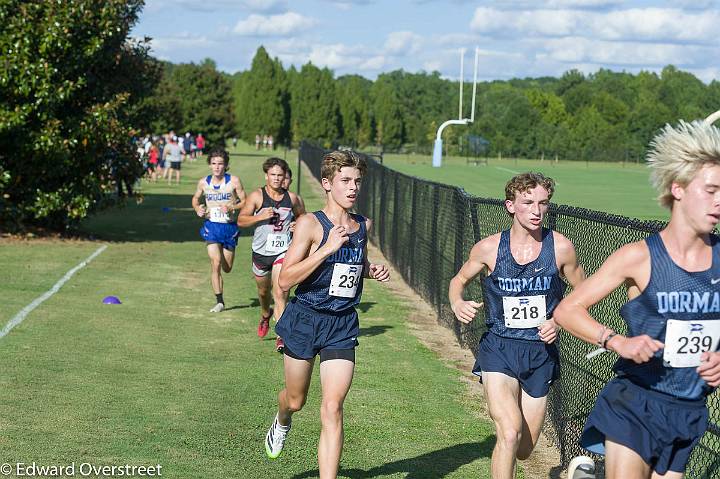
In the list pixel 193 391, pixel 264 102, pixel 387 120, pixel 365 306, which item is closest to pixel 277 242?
pixel 193 391

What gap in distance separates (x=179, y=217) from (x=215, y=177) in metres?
17.0

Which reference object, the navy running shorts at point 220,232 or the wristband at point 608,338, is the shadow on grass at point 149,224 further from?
the wristband at point 608,338

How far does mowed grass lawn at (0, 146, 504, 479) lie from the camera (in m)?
7.80

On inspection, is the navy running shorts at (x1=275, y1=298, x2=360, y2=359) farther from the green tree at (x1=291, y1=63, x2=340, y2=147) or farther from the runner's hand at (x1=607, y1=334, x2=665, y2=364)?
the green tree at (x1=291, y1=63, x2=340, y2=147)

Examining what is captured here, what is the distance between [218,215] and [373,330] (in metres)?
2.37

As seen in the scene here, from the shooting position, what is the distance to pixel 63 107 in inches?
898

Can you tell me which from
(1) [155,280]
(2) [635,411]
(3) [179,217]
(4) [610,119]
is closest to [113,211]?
(3) [179,217]

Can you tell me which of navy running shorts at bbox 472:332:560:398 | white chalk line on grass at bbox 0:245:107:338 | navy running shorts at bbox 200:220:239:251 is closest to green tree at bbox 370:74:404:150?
white chalk line on grass at bbox 0:245:107:338

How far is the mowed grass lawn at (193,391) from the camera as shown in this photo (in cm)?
780

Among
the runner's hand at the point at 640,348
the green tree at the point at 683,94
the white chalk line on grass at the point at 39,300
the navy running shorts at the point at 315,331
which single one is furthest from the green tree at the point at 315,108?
the runner's hand at the point at 640,348

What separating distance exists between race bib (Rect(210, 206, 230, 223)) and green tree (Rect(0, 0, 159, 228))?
331 inches

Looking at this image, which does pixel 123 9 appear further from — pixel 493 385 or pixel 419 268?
pixel 493 385

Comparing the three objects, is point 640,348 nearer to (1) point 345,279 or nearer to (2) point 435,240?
(1) point 345,279

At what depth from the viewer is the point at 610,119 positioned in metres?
121
